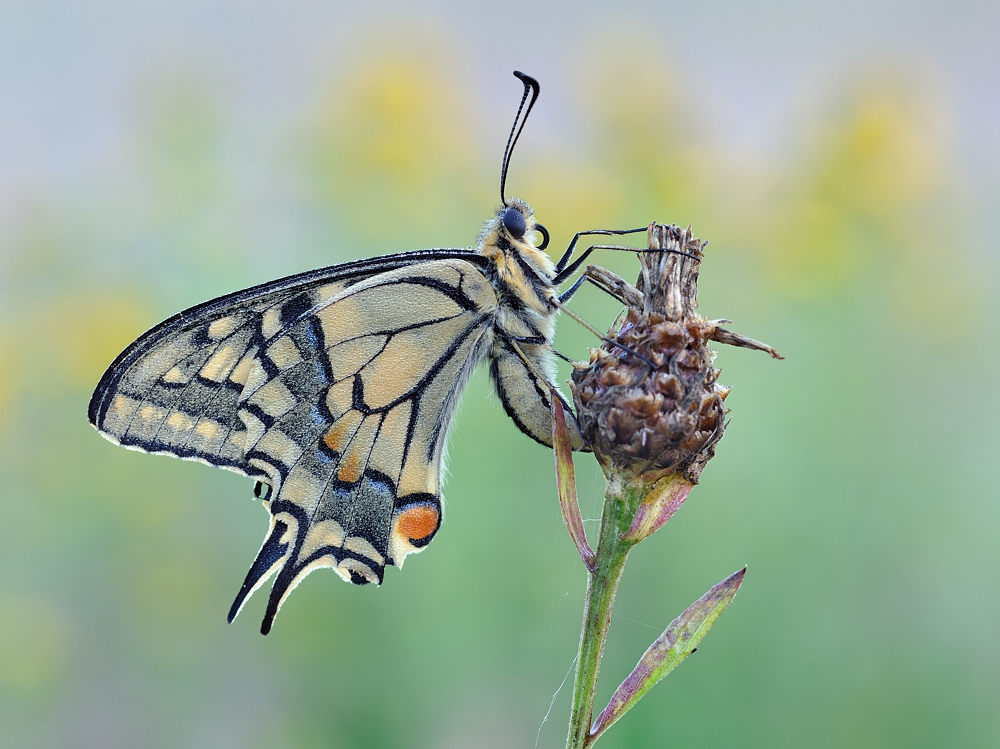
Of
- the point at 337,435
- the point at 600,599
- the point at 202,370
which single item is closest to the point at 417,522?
the point at 337,435

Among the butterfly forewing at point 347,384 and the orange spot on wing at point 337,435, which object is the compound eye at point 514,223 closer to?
the butterfly forewing at point 347,384

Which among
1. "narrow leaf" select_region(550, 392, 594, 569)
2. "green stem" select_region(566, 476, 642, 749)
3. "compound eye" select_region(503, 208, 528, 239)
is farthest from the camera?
"compound eye" select_region(503, 208, 528, 239)

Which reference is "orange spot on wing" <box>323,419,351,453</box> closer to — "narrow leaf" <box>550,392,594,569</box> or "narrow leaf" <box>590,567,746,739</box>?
"narrow leaf" <box>550,392,594,569</box>

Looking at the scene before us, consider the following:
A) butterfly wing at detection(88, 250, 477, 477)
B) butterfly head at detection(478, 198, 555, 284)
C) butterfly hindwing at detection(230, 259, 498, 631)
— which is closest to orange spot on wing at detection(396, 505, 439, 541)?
butterfly hindwing at detection(230, 259, 498, 631)

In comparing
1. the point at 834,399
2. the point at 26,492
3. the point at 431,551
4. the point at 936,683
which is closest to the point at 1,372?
the point at 26,492

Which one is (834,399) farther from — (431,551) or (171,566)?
(171,566)

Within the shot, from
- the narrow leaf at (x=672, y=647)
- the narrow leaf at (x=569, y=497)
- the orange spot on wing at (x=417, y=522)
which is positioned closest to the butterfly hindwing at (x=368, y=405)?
the orange spot on wing at (x=417, y=522)
